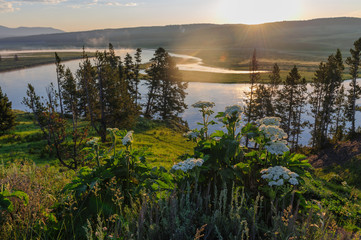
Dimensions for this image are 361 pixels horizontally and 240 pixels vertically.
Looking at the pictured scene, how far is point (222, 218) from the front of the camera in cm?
366

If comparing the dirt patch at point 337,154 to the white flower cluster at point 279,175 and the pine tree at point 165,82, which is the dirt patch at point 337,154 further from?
the white flower cluster at point 279,175

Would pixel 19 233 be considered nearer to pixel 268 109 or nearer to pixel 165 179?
pixel 165 179

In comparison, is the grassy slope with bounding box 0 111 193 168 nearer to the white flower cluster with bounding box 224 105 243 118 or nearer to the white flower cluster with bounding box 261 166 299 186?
the white flower cluster with bounding box 224 105 243 118

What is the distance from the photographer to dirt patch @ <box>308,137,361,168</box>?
982 inches

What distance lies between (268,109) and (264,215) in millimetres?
33191

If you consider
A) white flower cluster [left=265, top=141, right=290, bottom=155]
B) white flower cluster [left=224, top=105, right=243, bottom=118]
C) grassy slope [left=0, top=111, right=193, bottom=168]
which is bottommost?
grassy slope [left=0, top=111, right=193, bottom=168]

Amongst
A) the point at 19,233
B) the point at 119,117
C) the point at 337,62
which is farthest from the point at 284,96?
the point at 19,233

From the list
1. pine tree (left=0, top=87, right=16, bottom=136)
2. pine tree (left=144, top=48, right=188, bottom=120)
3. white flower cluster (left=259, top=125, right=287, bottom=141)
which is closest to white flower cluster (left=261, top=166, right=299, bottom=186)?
white flower cluster (left=259, top=125, right=287, bottom=141)

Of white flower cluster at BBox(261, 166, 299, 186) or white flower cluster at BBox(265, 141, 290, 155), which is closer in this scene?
white flower cluster at BBox(261, 166, 299, 186)

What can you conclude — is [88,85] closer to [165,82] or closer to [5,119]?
[5,119]

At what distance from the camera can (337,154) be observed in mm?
27562

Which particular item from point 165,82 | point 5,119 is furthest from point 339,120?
point 5,119

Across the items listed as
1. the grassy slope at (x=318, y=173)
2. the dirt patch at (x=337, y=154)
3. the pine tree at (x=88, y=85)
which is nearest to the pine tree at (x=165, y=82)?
the grassy slope at (x=318, y=173)

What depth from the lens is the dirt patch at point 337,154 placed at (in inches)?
982
